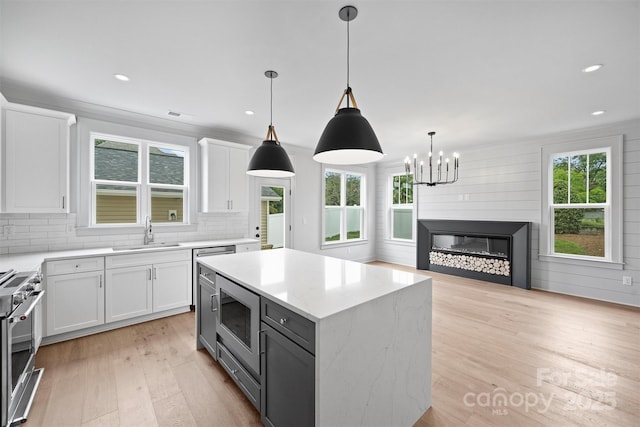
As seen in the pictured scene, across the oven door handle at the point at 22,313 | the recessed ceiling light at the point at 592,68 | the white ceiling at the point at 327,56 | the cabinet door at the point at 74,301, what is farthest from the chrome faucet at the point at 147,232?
the recessed ceiling light at the point at 592,68

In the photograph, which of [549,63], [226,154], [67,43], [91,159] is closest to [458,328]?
[549,63]

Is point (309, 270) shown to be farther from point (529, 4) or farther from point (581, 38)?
point (581, 38)

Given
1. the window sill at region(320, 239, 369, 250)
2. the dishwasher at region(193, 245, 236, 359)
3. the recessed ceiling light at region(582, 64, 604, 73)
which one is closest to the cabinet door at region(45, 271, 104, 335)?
the dishwasher at region(193, 245, 236, 359)

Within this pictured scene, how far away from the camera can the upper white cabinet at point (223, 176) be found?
4.21 m

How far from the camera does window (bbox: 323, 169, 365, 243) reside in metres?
6.49

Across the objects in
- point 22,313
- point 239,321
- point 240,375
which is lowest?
point 240,375

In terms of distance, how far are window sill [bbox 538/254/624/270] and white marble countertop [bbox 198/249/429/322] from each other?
13.7ft

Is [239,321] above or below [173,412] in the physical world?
above

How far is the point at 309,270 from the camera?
2217 mm

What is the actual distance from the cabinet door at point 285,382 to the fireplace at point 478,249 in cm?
502

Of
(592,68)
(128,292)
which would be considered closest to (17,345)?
(128,292)

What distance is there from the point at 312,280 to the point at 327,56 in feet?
5.97

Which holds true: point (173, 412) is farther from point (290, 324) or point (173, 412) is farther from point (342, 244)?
point (342, 244)

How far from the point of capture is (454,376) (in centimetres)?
234
